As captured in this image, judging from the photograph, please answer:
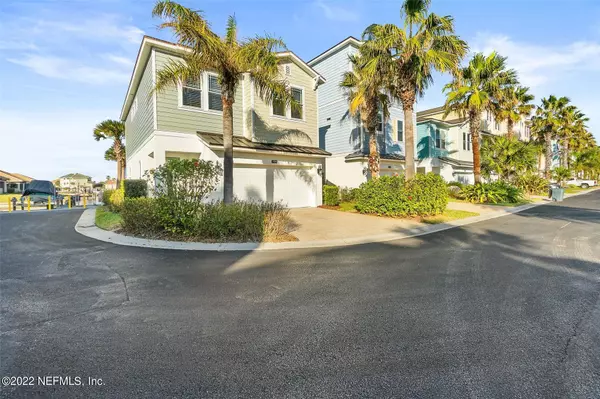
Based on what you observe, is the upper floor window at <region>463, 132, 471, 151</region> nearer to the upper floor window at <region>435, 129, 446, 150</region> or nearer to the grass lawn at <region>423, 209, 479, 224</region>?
the upper floor window at <region>435, 129, 446, 150</region>

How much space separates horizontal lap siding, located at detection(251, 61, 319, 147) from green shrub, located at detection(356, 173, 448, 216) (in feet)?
17.9

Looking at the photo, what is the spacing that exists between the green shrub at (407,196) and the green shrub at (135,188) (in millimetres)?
10342

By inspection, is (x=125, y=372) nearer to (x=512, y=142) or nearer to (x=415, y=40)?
(x=415, y=40)

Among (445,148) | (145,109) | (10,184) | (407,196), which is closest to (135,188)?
(145,109)

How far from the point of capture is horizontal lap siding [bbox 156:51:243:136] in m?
12.3

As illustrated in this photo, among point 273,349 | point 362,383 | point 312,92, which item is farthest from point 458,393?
point 312,92

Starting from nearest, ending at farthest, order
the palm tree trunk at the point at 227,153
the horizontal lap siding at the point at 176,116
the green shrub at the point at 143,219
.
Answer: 1. the green shrub at the point at 143,219
2. the palm tree trunk at the point at 227,153
3. the horizontal lap siding at the point at 176,116

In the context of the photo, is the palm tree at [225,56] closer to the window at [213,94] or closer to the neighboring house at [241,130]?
the neighboring house at [241,130]

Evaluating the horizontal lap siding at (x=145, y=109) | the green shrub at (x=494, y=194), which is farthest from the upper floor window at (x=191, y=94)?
the green shrub at (x=494, y=194)

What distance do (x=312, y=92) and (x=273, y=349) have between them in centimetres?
1627

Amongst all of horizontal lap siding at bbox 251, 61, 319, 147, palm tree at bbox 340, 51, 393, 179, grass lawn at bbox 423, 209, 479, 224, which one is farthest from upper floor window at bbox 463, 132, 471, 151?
horizontal lap siding at bbox 251, 61, 319, 147

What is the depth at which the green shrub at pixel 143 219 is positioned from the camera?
331 inches

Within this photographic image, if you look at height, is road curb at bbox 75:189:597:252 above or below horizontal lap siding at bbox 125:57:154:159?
below

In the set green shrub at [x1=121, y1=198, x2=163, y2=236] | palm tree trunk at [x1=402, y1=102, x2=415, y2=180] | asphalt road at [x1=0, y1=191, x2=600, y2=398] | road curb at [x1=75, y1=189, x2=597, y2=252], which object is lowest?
asphalt road at [x1=0, y1=191, x2=600, y2=398]
